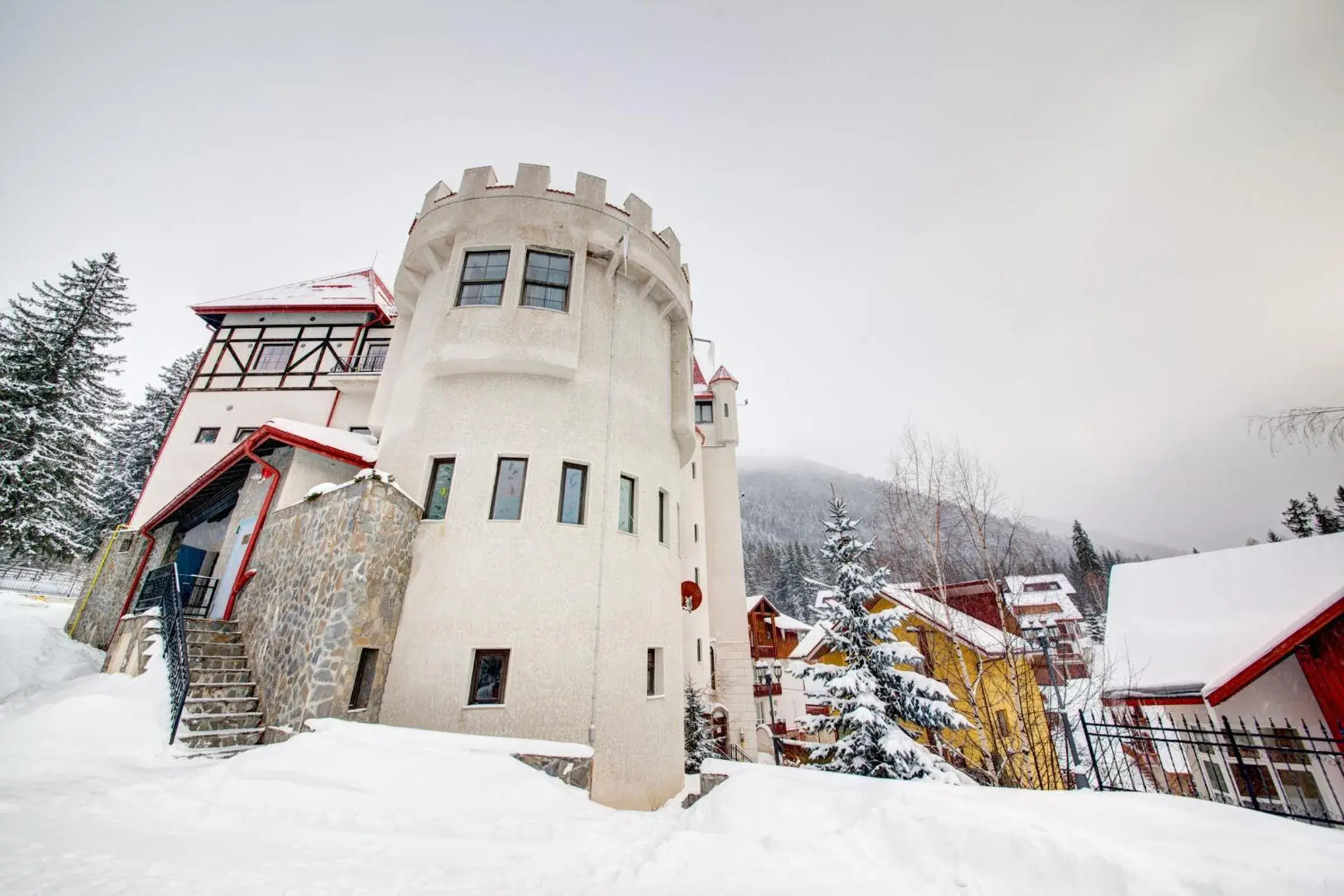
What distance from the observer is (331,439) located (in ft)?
39.3

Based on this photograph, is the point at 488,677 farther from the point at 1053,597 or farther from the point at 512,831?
the point at 1053,597

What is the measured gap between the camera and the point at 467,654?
928 cm

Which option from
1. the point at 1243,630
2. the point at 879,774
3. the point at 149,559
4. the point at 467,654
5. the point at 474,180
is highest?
the point at 474,180

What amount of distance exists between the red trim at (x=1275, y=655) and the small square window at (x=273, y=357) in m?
29.9

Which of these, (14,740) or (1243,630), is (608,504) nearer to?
(14,740)

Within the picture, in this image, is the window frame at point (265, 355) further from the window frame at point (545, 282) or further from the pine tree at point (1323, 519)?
the pine tree at point (1323, 519)

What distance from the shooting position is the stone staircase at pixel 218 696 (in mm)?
7566

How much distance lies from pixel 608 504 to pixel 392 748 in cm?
563

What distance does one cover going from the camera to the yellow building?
10.4 metres

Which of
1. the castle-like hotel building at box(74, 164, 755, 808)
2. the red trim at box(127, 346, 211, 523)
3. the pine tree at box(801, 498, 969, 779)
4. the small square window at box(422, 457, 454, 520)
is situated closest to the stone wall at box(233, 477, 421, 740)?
the castle-like hotel building at box(74, 164, 755, 808)

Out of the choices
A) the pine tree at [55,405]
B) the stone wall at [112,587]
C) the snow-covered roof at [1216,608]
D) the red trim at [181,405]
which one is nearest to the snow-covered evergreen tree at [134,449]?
the pine tree at [55,405]

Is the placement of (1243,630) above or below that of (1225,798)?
above

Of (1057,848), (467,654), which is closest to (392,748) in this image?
(467,654)

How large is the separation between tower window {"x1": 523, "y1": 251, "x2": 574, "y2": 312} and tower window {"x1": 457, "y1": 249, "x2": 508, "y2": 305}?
21.8 inches
